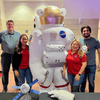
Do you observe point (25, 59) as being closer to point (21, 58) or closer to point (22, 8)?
point (21, 58)

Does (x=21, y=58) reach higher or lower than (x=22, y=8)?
lower

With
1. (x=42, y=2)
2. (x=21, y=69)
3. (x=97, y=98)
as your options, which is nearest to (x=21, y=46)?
(x=21, y=69)

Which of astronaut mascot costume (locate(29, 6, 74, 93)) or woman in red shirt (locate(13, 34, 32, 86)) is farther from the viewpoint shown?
woman in red shirt (locate(13, 34, 32, 86))

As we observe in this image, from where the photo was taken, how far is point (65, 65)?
143 cm

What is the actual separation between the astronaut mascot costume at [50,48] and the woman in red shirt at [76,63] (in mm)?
75

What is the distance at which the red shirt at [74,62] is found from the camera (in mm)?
1346

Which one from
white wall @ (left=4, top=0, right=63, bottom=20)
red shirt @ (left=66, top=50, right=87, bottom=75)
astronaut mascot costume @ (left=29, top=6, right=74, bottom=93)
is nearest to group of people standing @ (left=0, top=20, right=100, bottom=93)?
red shirt @ (left=66, top=50, right=87, bottom=75)

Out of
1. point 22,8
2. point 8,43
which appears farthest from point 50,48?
point 22,8

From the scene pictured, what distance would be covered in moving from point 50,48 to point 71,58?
30 centimetres

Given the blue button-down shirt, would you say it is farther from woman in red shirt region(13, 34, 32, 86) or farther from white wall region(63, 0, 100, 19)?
white wall region(63, 0, 100, 19)

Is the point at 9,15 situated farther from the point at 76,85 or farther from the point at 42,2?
the point at 76,85

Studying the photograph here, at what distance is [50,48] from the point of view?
1.33m

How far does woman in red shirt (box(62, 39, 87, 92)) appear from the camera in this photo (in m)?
1.34

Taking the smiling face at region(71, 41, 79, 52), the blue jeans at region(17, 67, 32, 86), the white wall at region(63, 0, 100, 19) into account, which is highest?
the white wall at region(63, 0, 100, 19)
